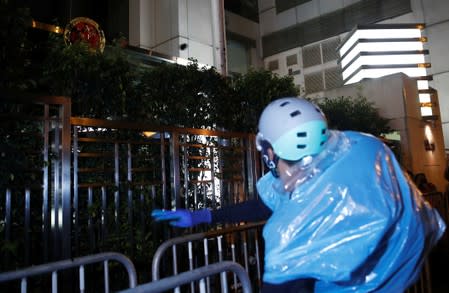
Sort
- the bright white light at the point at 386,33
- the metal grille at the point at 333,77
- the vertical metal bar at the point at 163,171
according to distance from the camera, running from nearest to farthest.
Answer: the vertical metal bar at the point at 163,171
the bright white light at the point at 386,33
the metal grille at the point at 333,77

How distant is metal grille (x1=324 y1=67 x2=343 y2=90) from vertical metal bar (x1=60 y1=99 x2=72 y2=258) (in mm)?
15930

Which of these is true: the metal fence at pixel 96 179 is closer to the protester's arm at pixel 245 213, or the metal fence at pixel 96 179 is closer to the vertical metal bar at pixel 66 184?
the vertical metal bar at pixel 66 184

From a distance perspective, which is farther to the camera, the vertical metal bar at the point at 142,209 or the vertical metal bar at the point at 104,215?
the vertical metal bar at the point at 142,209

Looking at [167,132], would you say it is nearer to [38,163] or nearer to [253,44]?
[38,163]

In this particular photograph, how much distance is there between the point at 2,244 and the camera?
357 cm

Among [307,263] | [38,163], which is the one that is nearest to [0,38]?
[38,163]

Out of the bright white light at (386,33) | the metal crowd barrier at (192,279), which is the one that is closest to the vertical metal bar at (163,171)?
the metal crowd barrier at (192,279)

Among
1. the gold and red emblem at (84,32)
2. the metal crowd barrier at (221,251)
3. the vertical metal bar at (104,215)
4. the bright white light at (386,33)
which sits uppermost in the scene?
the bright white light at (386,33)

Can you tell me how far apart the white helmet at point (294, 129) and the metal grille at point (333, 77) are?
16871 mm

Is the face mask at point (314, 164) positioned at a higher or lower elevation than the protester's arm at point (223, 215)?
higher

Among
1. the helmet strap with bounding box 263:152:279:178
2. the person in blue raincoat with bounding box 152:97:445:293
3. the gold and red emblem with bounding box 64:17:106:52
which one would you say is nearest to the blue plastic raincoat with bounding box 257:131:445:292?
the person in blue raincoat with bounding box 152:97:445:293

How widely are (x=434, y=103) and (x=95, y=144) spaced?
44.2ft

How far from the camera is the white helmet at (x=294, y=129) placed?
1.85 m

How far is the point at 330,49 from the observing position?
18.3 m
